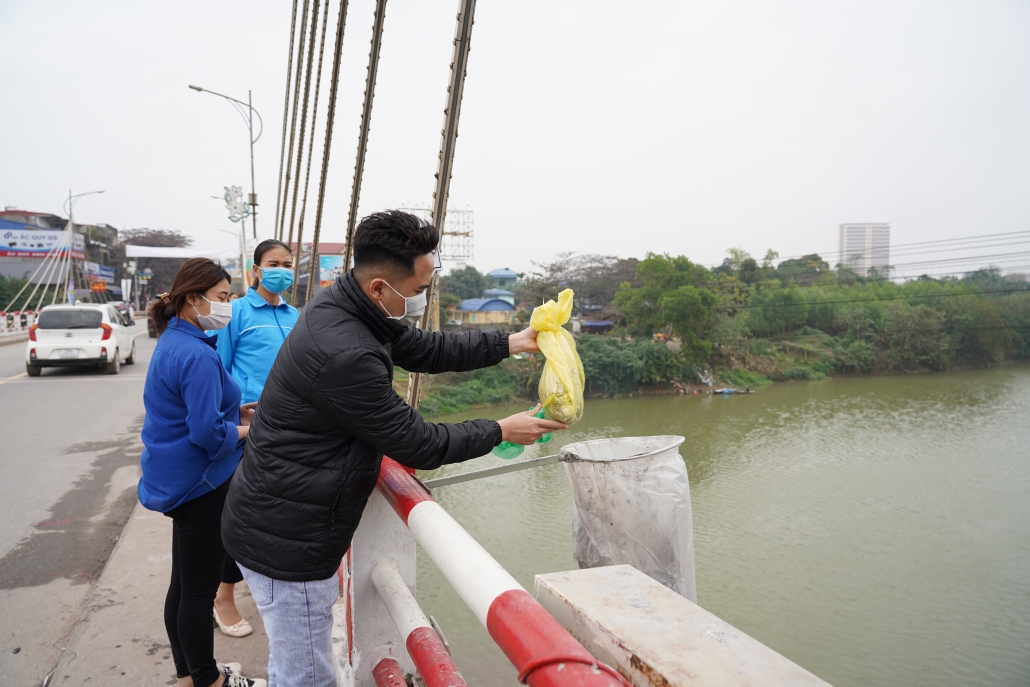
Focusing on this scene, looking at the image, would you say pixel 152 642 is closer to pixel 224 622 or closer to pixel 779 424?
pixel 224 622

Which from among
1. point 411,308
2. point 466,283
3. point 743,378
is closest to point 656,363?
point 743,378

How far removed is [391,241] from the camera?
1.39m

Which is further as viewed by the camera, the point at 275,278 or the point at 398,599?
the point at 275,278

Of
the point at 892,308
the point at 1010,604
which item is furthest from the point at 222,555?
the point at 892,308

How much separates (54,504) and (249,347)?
2.64 metres

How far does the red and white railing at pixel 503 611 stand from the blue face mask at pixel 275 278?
76.5 inches

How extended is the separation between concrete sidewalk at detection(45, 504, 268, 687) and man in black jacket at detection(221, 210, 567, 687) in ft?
2.60

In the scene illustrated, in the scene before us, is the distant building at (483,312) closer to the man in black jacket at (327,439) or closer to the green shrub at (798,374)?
the green shrub at (798,374)

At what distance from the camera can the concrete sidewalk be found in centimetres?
227

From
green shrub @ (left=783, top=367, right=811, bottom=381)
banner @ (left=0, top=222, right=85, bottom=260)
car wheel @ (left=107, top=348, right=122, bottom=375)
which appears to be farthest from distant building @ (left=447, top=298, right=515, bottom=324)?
banner @ (left=0, top=222, right=85, bottom=260)

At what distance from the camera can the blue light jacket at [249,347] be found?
2889mm

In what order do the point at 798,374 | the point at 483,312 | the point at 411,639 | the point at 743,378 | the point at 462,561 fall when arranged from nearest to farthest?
the point at 462,561 → the point at 411,639 → the point at 743,378 → the point at 798,374 → the point at 483,312

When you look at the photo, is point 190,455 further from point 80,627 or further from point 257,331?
point 80,627

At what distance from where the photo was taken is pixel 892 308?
2875 centimetres
